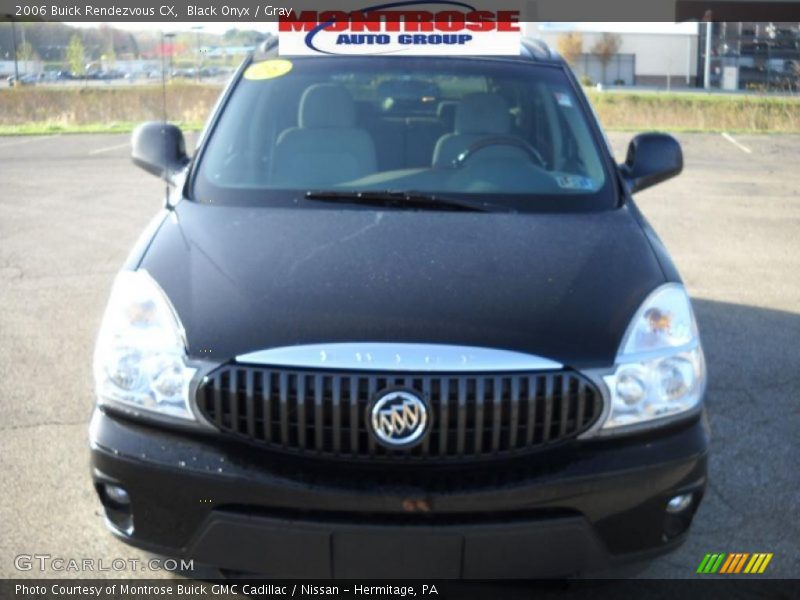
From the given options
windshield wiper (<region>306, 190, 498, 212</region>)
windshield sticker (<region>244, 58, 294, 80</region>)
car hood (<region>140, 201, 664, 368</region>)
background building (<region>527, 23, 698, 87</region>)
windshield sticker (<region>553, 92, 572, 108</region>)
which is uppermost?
windshield sticker (<region>244, 58, 294, 80</region>)

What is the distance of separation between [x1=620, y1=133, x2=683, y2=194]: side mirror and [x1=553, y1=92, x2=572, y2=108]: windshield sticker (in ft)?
1.17

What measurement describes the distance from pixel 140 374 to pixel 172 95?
19.8m

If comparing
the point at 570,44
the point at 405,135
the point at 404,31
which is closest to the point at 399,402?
the point at 405,135

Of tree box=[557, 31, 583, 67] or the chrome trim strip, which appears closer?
the chrome trim strip

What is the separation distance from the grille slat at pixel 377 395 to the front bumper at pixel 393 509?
48 millimetres

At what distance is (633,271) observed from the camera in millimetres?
3418

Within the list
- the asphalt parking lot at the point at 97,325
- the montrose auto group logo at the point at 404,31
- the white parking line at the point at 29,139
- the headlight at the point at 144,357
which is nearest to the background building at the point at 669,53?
the white parking line at the point at 29,139

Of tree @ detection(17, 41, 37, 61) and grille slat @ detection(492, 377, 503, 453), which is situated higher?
grille slat @ detection(492, 377, 503, 453)

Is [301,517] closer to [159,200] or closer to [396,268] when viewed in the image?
[396,268]

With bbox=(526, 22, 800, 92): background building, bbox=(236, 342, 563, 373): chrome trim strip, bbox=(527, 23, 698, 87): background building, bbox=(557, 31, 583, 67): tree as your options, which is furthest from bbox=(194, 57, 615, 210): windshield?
bbox=(527, 23, 698, 87): background building

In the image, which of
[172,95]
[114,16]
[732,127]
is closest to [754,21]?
[732,127]

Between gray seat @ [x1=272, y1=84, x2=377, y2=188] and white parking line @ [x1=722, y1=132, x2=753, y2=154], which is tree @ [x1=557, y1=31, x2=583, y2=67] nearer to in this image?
white parking line @ [x1=722, y1=132, x2=753, y2=154]

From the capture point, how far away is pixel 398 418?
2.89 metres

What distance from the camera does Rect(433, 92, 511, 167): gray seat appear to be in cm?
448
